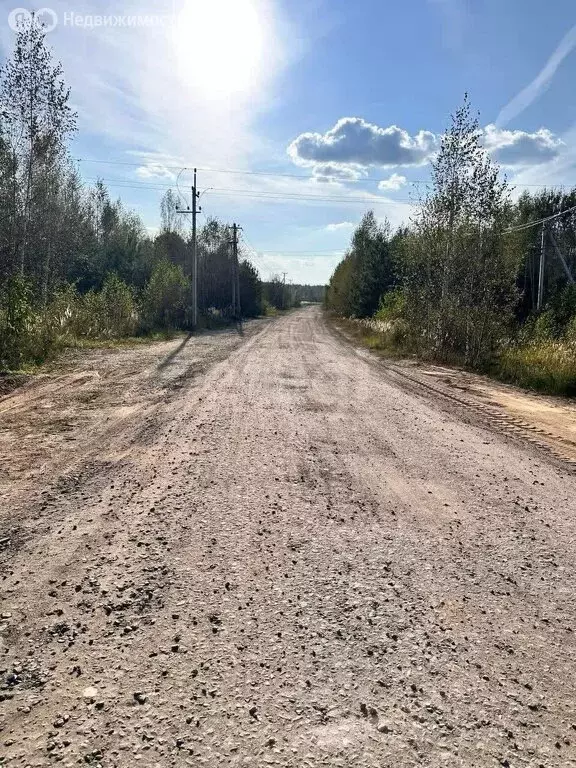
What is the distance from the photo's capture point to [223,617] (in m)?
2.68

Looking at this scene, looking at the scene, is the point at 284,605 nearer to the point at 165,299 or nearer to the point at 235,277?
the point at 165,299

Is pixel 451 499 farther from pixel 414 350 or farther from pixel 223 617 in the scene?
pixel 414 350

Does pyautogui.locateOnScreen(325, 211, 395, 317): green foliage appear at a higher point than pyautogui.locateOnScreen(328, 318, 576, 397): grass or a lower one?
higher

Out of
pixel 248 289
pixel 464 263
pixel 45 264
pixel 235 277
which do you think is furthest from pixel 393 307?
pixel 248 289

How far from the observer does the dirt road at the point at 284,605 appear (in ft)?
6.54

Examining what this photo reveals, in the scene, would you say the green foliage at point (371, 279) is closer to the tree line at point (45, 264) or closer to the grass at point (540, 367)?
the tree line at point (45, 264)

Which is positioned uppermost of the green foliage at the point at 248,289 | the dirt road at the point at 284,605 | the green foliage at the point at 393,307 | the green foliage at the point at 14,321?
the green foliage at the point at 248,289

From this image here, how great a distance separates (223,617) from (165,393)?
637 cm

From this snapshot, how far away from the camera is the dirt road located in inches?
78.5

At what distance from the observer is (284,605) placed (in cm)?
280

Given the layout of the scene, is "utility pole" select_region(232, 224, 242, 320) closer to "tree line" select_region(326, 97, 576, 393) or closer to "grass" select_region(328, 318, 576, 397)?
"tree line" select_region(326, 97, 576, 393)

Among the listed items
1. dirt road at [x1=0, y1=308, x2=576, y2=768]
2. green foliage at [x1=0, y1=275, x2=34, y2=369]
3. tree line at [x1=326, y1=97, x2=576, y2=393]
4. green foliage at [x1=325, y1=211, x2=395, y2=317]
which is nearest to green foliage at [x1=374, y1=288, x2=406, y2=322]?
tree line at [x1=326, y1=97, x2=576, y2=393]

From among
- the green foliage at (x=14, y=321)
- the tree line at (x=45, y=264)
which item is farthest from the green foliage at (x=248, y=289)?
the green foliage at (x=14, y=321)

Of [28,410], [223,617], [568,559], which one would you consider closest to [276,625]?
[223,617]
